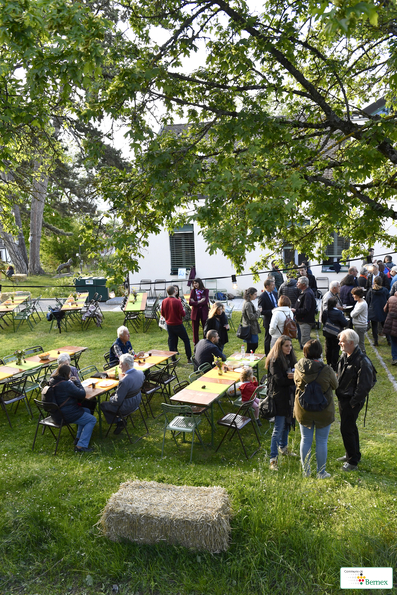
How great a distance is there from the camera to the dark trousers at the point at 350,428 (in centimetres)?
557

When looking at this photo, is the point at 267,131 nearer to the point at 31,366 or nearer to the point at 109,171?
the point at 109,171

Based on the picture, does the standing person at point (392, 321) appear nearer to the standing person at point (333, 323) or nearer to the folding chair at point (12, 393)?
the standing person at point (333, 323)

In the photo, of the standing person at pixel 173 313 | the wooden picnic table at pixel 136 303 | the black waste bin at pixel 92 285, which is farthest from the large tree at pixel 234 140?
the black waste bin at pixel 92 285

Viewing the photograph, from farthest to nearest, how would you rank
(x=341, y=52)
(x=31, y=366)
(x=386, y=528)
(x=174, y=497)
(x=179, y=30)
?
(x=31, y=366) → (x=341, y=52) → (x=179, y=30) → (x=174, y=497) → (x=386, y=528)

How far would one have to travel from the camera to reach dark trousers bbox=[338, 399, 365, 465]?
5.57 meters

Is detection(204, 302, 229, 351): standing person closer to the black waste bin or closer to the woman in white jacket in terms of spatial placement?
the woman in white jacket

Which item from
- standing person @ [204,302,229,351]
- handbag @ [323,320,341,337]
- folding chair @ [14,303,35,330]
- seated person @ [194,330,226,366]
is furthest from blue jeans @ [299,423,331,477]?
folding chair @ [14,303,35,330]

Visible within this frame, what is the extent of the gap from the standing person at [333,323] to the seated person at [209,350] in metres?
2.33

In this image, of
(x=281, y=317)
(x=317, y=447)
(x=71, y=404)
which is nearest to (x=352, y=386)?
(x=317, y=447)

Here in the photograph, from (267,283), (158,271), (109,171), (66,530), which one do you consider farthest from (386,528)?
(158,271)

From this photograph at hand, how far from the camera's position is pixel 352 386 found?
550 centimetres

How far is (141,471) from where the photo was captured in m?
5.91

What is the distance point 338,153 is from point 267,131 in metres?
1.97

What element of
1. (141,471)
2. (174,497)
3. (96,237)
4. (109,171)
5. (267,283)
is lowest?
(141,471)
